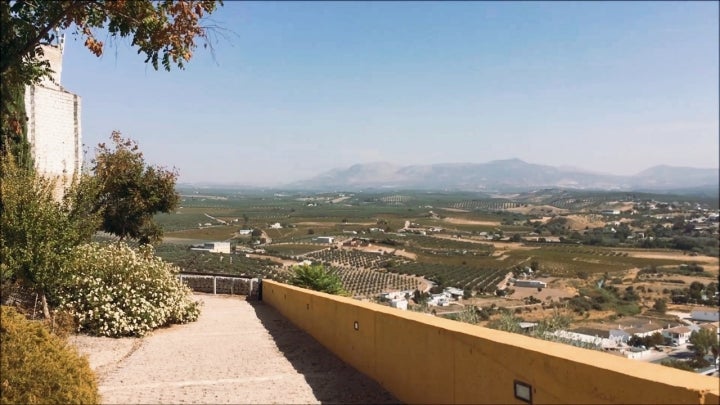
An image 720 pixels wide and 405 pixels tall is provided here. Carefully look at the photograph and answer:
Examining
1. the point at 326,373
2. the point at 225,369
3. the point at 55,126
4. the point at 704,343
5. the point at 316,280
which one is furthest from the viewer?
the point at 704,343

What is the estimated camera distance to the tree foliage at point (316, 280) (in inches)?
531

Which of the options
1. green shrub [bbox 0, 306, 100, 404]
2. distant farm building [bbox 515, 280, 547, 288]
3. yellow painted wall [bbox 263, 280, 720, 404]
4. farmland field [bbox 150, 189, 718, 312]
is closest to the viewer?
yellow painted wall [bbox 263, 280, 720, 404]

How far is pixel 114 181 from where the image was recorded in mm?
15078

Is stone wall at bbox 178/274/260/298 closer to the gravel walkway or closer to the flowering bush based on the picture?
the flowering bush

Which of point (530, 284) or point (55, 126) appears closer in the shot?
point (55, 126)

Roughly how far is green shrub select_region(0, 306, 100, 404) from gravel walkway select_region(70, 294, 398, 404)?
1.02m

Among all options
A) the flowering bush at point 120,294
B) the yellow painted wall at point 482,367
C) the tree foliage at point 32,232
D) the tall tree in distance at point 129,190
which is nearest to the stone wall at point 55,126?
the tall tree in distance at point 129,190

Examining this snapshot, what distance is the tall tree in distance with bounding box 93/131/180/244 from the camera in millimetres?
15320

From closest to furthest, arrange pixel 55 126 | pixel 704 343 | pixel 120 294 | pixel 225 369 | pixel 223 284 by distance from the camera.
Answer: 1. pixel 225 369
2. pixel 120 294
3. pixel 55 126
4. pixel 223 284
5. pixel 704 343

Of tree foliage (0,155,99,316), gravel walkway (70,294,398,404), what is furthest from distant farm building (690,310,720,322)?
tree foliage (0,155,99,316)

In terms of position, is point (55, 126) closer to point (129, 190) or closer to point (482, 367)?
point (129, 190)

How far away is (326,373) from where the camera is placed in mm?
6293

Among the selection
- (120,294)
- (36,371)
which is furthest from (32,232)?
(36,371)

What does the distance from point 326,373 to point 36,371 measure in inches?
127
